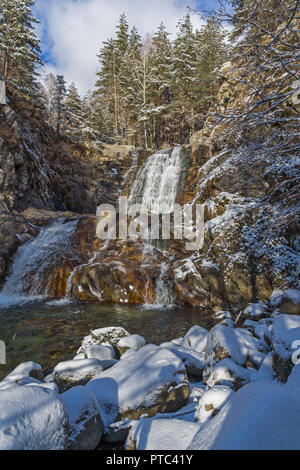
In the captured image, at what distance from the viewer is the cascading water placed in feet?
51.3

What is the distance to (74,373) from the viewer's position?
346 centimetres

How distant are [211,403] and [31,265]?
9.91 metres

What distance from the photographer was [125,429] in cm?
243

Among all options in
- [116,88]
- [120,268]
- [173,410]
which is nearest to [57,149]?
[120,268]

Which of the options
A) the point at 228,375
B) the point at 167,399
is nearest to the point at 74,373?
the point at 167,399

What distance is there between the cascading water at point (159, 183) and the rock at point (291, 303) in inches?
358

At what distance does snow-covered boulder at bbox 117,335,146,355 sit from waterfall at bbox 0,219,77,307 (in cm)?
612

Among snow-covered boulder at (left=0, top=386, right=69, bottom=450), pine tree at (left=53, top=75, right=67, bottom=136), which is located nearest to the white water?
snow-covered boulder at (left=0, top=386, right=69, bottom=450)

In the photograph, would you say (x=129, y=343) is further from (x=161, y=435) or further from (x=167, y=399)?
(x=161, y=435)

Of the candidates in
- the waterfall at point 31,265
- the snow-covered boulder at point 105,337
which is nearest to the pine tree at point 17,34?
the waterfall at point 31,265

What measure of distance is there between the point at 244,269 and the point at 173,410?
246 inches

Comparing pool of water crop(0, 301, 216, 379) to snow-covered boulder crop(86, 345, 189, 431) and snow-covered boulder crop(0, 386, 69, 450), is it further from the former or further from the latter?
snow-covered boulder crop(0, 386, 69, 450)

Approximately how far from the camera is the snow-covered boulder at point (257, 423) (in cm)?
142

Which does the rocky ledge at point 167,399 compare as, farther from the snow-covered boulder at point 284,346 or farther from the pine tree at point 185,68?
the pine tree at point 185,68
